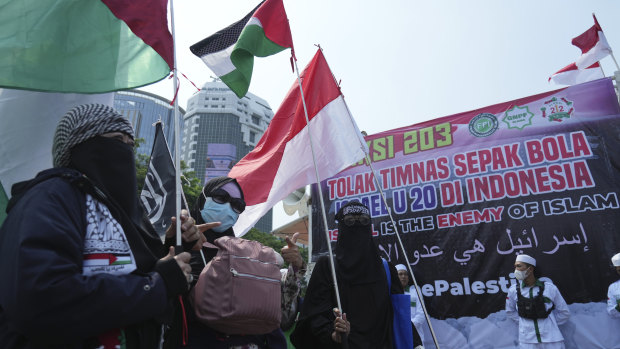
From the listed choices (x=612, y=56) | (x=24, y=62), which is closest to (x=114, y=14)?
(x=24, y=62)

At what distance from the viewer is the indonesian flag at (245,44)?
9.72ft

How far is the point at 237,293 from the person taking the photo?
1681 millimetres

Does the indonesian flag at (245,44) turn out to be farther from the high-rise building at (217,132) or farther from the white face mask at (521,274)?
the high-rise building at (217,132)

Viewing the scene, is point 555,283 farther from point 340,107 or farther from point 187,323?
point 187,323

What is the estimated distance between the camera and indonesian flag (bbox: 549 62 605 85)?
19.5 feet

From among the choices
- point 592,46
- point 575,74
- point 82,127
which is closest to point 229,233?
point 82,127

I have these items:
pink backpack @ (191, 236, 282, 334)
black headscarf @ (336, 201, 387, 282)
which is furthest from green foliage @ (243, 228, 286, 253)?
pink backpack @ (191, 236, 282, 334)

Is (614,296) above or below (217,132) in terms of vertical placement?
below

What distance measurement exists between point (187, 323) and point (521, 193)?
4.51 meters

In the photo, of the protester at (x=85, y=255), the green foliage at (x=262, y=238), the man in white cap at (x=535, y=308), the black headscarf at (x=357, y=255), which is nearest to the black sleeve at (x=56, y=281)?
the protester at (x=85, y=255)

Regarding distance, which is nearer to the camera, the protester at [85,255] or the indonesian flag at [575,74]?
the protester at [85,255]

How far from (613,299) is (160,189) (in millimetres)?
4608

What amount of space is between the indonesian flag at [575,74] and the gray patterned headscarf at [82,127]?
6497mm

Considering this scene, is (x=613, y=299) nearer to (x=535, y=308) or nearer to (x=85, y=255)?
(x=535, y=308)
